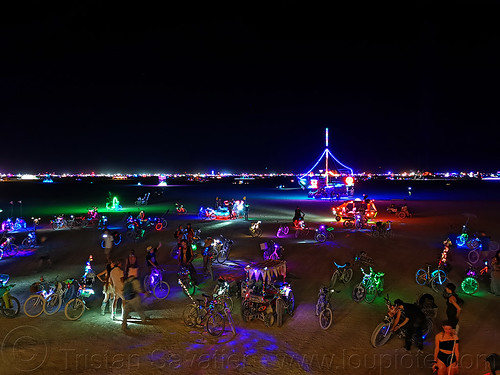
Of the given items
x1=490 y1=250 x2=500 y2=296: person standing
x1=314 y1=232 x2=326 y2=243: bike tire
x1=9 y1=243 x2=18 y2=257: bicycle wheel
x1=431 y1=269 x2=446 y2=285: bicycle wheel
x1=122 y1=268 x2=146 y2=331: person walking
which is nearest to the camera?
x1=122 y1=268 x2=146 y2=331: person walking

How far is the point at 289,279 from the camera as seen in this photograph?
12.4m

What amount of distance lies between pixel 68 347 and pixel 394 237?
53.4 feet

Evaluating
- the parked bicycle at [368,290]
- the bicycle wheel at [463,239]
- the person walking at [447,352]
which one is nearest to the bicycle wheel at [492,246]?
the bicycle wheel at [463,239]

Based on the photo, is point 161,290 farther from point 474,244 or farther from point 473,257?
point 474,244

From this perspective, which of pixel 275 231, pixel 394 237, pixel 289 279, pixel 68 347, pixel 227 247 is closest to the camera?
pixel 68 347

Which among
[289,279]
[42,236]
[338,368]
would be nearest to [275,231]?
[289,279]

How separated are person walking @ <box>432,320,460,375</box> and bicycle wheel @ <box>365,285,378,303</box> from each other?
3.68 meters

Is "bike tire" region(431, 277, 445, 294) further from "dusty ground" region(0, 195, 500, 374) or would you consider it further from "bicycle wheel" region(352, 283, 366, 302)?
"bicycle wheel" region(352, 283, 366, 302)

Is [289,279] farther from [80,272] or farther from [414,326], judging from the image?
[80,272]

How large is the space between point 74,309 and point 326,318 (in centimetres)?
622

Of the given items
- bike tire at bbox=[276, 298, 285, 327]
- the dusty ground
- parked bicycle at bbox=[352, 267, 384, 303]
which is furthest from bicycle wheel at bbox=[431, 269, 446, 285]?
bike tire at bbox=[276, 298, 285, 327]

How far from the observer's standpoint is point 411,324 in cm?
781

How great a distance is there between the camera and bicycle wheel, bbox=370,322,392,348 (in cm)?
774

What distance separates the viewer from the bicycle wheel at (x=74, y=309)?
30.0 feet
